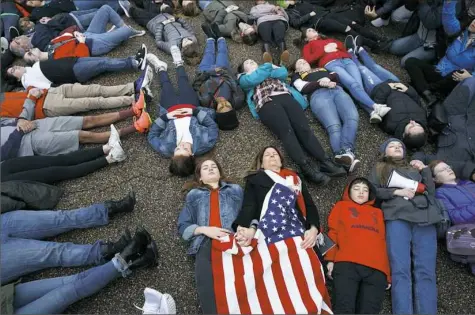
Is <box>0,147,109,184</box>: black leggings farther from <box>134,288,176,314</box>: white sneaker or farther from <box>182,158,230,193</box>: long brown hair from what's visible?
<box>134,288,176,314</box>: white sneaker

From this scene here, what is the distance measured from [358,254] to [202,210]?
62.5 inches

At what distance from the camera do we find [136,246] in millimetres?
3461

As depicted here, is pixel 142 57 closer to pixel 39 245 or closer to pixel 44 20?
pixel 44 20

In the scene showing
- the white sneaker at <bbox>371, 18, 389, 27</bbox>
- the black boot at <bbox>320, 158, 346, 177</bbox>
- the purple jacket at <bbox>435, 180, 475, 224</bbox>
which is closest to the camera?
the purple jacket at <bbox>435, 180, 475, 224</bbox>

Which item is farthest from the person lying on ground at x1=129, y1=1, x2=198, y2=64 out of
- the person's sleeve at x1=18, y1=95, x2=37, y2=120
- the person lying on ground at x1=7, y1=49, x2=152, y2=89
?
the person's sleeve at x1=18, y1=95, x2=37, y2=120

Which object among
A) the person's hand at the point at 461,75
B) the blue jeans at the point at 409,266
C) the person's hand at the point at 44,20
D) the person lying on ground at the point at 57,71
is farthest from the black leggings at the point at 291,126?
the person's hand at the point at 44,20

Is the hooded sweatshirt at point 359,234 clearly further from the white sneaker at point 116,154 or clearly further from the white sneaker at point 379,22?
the white sneaker at point 379,22

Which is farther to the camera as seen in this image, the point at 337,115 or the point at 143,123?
the point at 337,115

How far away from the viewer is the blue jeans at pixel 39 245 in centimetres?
339

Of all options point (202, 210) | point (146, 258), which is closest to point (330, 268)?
point (202, 210)

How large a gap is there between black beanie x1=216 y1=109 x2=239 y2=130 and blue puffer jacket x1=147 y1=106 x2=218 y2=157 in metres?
0.09

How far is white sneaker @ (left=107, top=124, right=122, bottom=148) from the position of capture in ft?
14.9

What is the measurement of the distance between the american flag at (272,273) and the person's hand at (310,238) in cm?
4

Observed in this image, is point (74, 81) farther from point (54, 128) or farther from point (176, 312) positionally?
point (176, 312)
